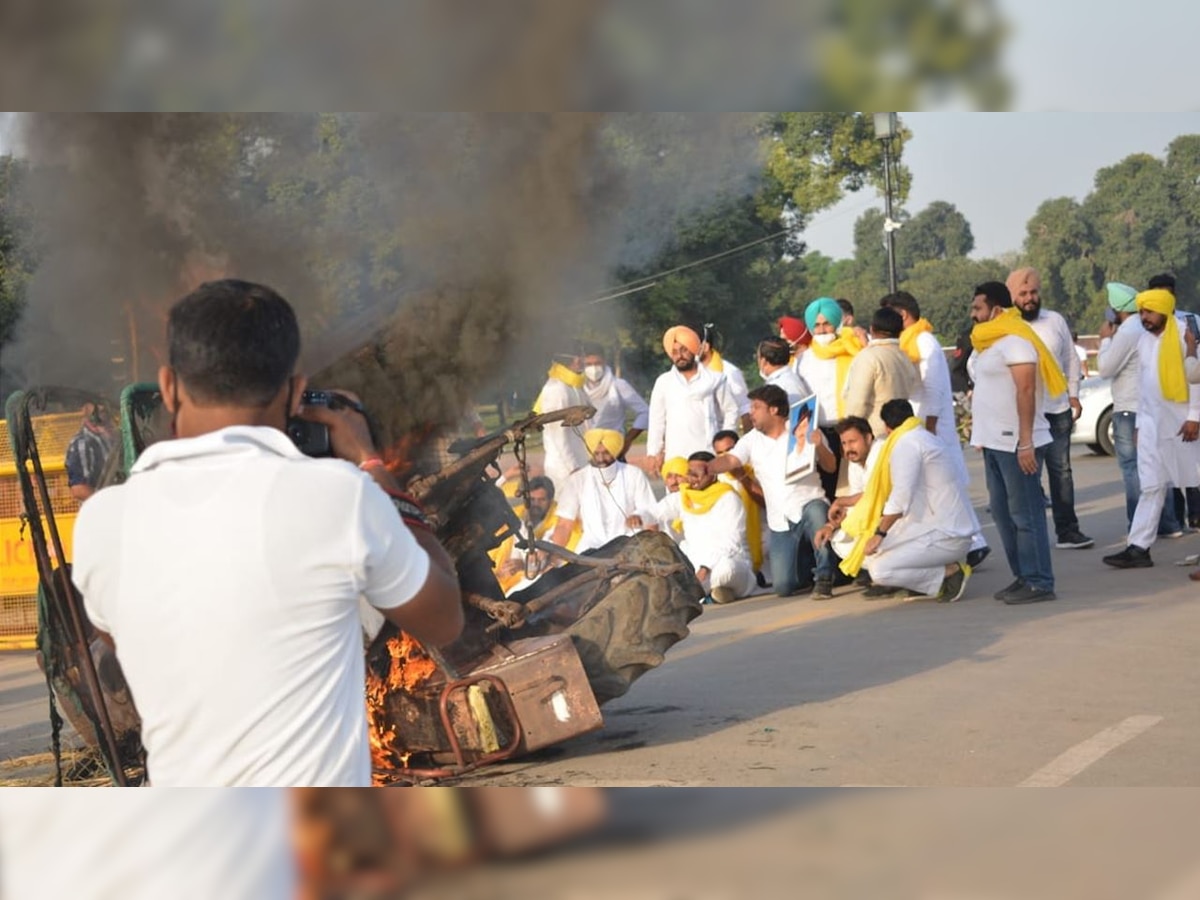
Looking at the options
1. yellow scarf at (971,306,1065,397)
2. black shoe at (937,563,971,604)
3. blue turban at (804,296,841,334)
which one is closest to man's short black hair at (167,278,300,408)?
blue turban at (804,296,841,334)

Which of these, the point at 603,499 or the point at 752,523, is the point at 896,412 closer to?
the point at 752,523

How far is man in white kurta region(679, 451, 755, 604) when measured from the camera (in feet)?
18.5

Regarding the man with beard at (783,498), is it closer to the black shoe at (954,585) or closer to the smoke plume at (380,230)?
the black shoe at (954,585)

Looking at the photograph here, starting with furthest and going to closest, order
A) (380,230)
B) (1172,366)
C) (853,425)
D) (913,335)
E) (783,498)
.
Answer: (1172,366) < (853,425) < (783,498) < (913,335) < (380,230)

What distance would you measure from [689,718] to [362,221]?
2.01 meters

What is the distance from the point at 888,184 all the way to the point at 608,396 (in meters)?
1.03

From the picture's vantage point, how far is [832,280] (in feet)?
15.3

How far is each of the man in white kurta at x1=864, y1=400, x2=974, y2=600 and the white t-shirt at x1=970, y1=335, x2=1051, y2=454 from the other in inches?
9.8

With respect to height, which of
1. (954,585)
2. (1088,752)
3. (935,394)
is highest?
(935,394)

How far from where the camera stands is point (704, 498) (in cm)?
566

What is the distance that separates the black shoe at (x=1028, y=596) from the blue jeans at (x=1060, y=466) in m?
1.00

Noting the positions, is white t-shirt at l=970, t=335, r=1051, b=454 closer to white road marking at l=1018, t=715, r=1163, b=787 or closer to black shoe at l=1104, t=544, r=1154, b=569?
black shoe at l=1104, t=544, r=1154, b=569

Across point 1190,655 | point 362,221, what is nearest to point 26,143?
point 362,221

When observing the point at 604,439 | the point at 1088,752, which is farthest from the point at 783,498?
the point at 1088,752
